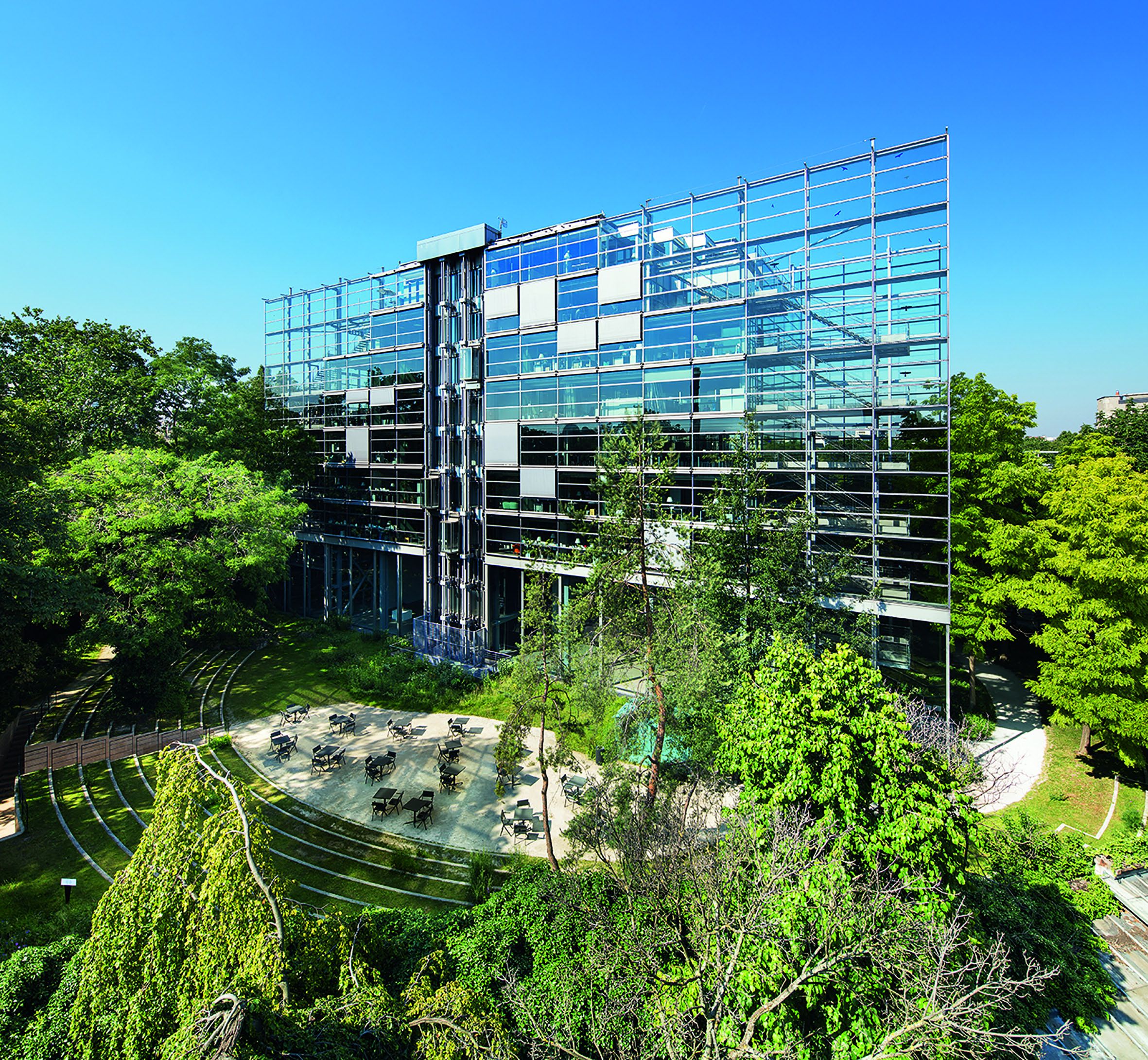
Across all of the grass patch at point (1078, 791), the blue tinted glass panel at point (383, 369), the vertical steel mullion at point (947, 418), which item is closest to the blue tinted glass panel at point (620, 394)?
the vertical steel mullion at point (947, 418)

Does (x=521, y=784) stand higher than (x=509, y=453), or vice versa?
(x=509, y=453)

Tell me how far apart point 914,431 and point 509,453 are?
1898 centimetres

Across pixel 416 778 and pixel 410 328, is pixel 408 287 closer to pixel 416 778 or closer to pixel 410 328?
pixel 410 328

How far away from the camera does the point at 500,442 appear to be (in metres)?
31.7

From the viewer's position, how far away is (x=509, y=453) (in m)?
31.4

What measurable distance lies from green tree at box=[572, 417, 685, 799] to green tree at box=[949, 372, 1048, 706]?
14040 millimetres

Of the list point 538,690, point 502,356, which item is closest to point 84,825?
point 538,690

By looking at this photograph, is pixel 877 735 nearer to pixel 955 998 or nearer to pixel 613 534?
pixel 955 998

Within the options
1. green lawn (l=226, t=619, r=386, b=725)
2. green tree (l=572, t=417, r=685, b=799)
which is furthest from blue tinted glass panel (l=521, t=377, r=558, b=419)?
green lawn (l=226, t=619, r=386, b=725)

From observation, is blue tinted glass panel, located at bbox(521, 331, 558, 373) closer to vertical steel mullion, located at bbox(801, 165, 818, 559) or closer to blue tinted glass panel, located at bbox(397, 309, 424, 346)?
blue tinted glass panel, located at bbox(397, 309, 424, 346)

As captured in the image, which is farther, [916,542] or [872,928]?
[916,542]

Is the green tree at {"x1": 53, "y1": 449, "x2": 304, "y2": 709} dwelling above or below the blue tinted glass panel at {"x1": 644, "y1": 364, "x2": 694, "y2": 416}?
below

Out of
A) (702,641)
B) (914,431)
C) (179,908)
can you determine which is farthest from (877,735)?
(914,431)

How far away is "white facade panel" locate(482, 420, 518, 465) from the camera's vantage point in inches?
1230
